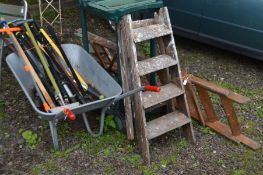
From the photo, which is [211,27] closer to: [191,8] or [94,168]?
[191,8]

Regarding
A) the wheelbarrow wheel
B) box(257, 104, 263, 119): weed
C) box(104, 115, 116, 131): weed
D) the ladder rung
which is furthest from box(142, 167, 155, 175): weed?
box(257, 104, 263, 119): weed

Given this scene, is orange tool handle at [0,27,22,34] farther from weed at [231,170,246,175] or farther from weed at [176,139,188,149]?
weed at [231,170,246,175]

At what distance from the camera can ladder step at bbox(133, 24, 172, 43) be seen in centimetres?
351

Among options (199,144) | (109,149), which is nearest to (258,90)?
(199,144)

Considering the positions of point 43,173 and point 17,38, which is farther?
point 17,38

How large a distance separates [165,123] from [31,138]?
1388mm

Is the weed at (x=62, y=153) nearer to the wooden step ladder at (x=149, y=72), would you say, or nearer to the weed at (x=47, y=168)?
the weed at (x=47, y=168)

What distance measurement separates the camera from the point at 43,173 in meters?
3.48

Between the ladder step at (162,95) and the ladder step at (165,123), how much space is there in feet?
0.79

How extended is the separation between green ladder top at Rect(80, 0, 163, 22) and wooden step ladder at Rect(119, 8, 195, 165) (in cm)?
7

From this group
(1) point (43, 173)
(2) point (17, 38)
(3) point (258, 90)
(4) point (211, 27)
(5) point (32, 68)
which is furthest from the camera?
(4) point (211, 27)

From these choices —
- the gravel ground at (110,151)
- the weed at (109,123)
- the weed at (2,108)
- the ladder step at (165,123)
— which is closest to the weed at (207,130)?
the gravel ground at (110,151)

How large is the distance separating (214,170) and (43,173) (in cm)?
162

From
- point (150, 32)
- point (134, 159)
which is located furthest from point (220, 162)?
point (150, 32)
